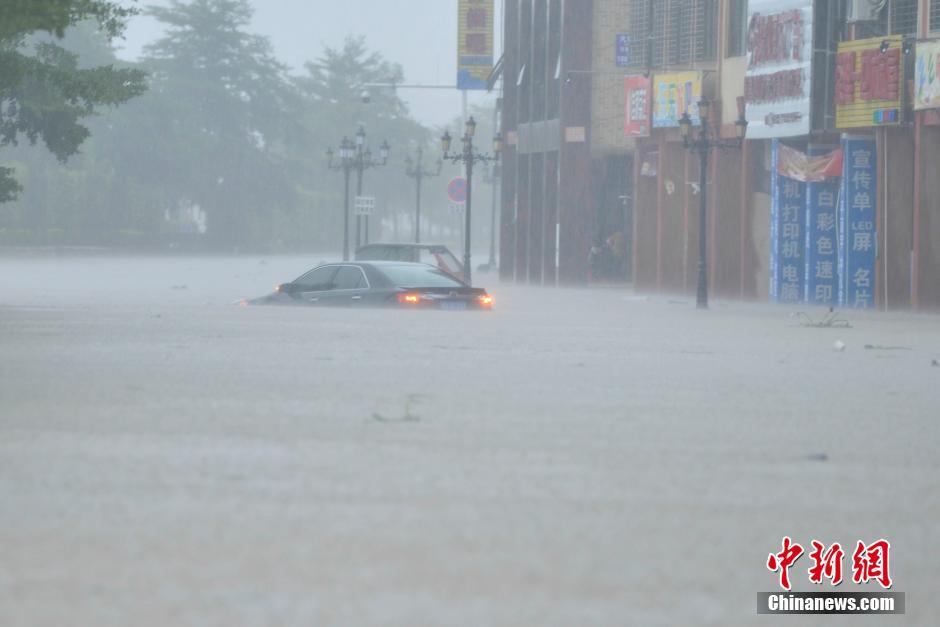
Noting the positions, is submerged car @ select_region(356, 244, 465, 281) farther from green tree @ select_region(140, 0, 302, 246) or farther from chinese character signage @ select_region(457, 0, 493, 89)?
green tree @ select_region(140, 0, 302, 246)

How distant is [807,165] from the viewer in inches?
1678

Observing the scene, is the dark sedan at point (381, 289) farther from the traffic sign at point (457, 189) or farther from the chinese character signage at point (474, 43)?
the chinese character signage at point (474, 43)

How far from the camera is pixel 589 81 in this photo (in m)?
60.1

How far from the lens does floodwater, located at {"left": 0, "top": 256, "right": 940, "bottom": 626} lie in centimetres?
680

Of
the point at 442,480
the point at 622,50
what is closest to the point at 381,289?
the point at 442,480

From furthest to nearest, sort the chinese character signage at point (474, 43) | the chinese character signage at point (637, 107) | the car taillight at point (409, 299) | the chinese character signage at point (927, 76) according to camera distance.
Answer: the chinese character signage at point (474, 43) → the chinese character signage at point (637, 107) → the chinese character signage at point (927, 76) → the car taillight at point (409, 299)

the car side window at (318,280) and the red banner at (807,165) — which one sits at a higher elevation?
the red banner at (807,165)

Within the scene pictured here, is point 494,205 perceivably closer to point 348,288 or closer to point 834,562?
point 348,288

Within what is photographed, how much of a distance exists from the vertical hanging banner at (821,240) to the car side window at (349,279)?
14.0m

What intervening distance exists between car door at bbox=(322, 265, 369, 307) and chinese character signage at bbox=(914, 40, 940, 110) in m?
11.7

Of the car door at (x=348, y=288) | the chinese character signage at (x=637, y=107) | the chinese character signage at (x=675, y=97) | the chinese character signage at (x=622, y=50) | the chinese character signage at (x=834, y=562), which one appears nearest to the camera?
the chinese character signage at (x=834, y=562)

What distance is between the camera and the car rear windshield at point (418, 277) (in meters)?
30.9

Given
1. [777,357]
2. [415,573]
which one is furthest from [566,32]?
[415,573]

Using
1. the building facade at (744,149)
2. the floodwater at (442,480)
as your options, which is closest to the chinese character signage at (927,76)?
the building facade at (744,149)
